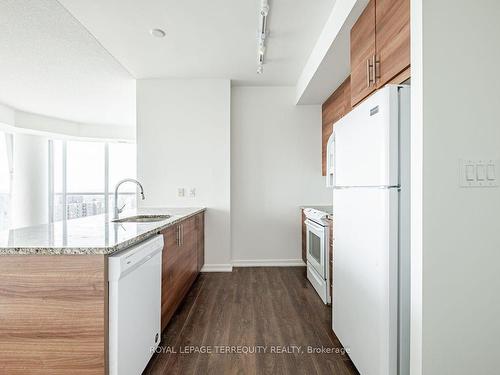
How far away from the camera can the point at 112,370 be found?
4.07ft

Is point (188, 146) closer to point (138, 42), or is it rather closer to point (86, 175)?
point (138, 42)

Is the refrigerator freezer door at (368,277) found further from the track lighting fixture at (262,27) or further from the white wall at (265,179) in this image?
the white wall at (265,179)

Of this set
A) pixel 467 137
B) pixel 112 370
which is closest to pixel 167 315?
pixel 112 370

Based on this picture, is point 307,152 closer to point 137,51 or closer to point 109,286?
point 137,51

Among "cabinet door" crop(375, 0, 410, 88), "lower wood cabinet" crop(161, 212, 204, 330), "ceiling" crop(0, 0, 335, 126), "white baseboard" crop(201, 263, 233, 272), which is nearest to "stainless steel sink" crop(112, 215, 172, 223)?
"lower wood cabinet" crop(161, 212, 204, 330)

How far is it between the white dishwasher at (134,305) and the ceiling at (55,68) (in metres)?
2.17

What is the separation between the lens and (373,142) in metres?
1.42

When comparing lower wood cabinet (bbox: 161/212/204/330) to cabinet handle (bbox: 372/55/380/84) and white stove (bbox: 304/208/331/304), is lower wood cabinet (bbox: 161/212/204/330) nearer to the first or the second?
white stove (bbox: 304/208/331/304)

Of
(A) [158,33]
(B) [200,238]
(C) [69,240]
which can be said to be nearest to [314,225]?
(B) [200,238]

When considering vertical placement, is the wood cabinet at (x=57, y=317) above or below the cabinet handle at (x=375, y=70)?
below

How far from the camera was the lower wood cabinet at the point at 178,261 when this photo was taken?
2063 millimetres

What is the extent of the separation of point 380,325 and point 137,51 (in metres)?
3.23

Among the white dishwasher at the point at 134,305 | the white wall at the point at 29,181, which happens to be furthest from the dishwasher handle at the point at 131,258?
the white wall at the point at 29,181

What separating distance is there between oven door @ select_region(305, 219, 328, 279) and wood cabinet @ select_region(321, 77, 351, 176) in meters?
1.12
